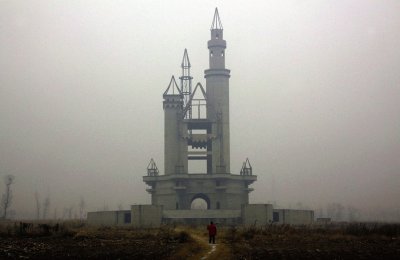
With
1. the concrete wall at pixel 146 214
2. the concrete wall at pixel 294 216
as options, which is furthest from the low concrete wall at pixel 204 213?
the concrete wall at pixel 294 216

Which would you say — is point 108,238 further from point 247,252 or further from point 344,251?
point 344,251

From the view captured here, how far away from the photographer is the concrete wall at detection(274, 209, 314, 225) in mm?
97025

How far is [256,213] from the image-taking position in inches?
3684

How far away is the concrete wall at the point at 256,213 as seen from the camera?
93156 millimetres

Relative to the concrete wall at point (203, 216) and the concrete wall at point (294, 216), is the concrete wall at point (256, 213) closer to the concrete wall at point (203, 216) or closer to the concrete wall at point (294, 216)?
the concrete wall at point (203, 216)

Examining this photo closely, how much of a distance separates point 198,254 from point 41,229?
22.0 metres

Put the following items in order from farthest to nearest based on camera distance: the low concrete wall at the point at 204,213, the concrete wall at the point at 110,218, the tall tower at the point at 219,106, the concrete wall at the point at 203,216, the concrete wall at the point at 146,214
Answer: the tall tower at the point at 219,106 → the low concrete wall at the point at 204,213 → the concrete wall at the point at 203,216 → the concrete wall at the point at 110,218 → the concrete wall at the point at 146,214

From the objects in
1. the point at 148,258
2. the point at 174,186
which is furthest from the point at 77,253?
the point at 174,186

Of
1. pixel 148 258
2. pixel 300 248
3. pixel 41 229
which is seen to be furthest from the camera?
pixel 41 229

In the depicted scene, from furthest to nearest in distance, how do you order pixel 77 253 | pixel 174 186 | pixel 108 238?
1. pixel 174 186
2. pixel 108 238
3. pixel 77 253

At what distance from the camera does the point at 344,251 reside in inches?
1214

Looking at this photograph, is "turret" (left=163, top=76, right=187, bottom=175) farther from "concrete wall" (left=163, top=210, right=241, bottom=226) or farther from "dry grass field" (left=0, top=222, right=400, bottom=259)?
"dry grass field" (left=0, top=222, right=400, bottom=259)

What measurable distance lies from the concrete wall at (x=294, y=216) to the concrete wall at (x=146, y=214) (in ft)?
59.6

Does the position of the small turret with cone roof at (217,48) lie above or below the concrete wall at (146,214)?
above
